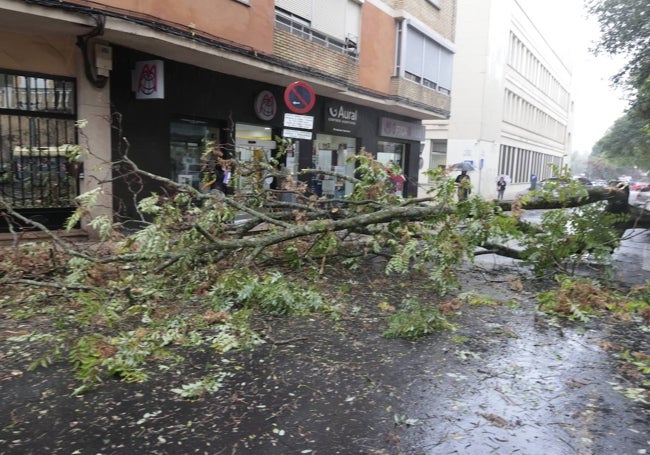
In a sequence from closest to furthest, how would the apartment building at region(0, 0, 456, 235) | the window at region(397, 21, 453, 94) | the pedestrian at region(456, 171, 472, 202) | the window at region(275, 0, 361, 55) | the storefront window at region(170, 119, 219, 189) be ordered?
the pedestrian at region(456, 171, 472, 202)
the apartment building at region(0, 0, 456, 235)
the storefront window at region(170, 119, 219, 189)
the window at region(275, 0, 361, 55)
the window at region(397, 21, 453, 94)

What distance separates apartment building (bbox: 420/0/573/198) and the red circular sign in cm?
1579

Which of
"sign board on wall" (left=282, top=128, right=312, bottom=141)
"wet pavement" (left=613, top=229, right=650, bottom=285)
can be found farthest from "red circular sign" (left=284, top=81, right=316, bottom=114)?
"wet pavement" (left=613, top=229, right=650, bottom=285)

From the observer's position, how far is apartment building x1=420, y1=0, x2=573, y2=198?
3008cm

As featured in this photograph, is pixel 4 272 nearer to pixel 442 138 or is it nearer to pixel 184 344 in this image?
pixel 184 344

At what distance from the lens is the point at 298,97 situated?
9852mm

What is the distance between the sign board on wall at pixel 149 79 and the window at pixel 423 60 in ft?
32.4

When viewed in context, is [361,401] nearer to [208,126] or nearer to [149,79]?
[149,79]

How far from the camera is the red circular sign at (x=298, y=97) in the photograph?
9.65 metres

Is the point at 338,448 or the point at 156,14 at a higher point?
the point at 156,14

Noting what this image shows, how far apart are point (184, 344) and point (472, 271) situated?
463cm

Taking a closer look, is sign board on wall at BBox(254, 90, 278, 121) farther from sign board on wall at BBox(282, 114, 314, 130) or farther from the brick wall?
sign board on wall at BBox(282, 114, 314, 130)

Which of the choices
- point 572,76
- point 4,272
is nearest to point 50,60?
point 4,272

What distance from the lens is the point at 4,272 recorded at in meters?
5.10

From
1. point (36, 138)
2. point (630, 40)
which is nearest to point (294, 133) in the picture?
point (36, 138)
